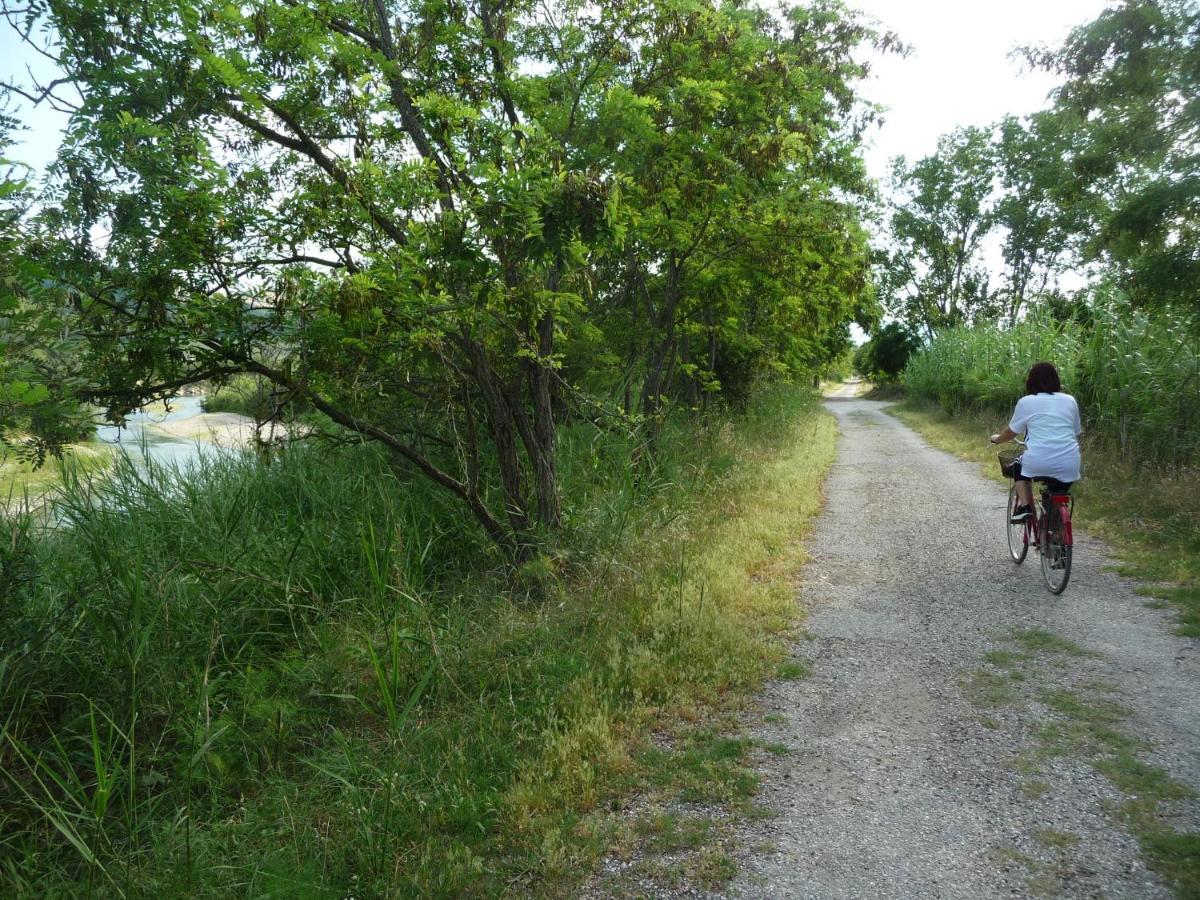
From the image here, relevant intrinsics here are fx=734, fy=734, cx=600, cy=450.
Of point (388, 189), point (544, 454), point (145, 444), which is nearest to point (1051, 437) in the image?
point (544, 454)

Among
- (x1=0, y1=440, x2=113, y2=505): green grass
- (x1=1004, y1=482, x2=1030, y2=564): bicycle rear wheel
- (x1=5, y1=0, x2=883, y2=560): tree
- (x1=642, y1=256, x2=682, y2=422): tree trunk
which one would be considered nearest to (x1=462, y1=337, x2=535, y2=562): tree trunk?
(x1=5, y1=0, x2=883, y2=560): tree

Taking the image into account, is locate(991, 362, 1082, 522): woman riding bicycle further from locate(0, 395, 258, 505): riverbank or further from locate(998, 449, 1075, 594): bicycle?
locate(0, 395, 258, 505): riverbank

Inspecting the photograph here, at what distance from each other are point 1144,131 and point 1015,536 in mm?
4762

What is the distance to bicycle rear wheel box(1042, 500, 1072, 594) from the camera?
255 inches

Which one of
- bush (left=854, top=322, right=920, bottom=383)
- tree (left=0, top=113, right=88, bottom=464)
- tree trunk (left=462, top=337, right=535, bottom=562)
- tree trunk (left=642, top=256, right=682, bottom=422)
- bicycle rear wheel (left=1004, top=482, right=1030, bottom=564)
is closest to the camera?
tree (left=0, top=113, right=88, bottom=464)

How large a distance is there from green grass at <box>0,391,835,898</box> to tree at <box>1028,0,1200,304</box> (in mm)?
5353

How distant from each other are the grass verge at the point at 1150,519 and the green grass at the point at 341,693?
329 cm

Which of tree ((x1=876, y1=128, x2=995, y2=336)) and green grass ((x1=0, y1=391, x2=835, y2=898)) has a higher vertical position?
tree ((x1=876, y1=128, x2=995, y2=336))

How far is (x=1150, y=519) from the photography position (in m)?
8.58

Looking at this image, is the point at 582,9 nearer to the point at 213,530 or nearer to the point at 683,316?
the point at 683,316

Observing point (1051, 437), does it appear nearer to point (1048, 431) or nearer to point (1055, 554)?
point (1048, 431)

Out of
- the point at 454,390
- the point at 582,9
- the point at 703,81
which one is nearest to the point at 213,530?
the point at 454,390

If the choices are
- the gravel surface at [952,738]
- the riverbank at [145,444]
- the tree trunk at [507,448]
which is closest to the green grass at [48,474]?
the riverbank at [145,444]

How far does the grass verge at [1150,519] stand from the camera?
653 centimetres
